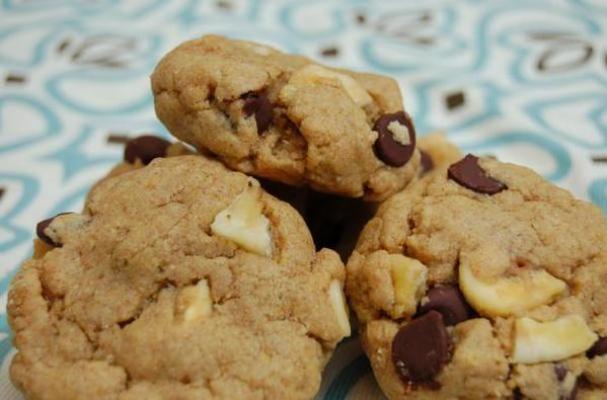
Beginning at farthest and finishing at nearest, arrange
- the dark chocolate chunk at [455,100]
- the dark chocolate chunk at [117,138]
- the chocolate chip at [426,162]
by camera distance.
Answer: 1. the dark chocolate chunk at [455,100]
2. the dark chocolate chunk at [117,138]
3. the chocolate chip at [426,162]

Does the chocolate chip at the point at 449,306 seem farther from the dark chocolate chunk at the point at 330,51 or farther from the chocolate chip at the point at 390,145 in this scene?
the dark chocolate chunk at the point at 330,51

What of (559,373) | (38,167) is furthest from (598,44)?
(38,167)

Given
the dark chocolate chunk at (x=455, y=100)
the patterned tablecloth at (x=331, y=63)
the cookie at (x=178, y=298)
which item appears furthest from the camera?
the dark chocolate chunk at (x=455, y=100)

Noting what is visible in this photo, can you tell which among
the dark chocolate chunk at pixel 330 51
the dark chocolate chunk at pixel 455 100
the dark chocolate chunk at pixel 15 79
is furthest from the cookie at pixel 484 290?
the dark chocolate chunk at pixel 15 79

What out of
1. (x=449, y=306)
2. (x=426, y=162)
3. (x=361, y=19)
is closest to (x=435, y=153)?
(x=426, y=162)

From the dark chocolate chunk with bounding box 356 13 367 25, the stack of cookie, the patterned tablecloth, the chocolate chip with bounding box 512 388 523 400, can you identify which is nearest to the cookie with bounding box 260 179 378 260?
the stack of cookie
